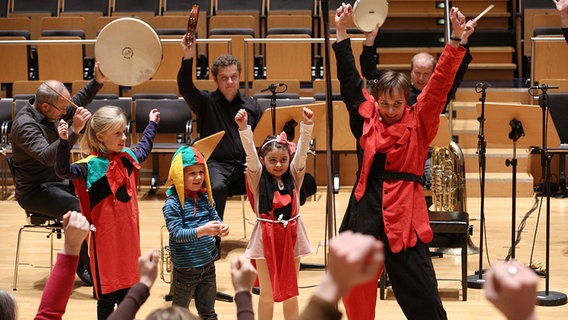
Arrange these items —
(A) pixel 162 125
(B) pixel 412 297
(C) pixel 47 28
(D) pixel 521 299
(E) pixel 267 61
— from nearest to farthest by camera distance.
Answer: (D) pixel 521 299 < (B) pixel 412 297 < (A) pixel 162 125 < (E) pixel 267 61 < (C) pixel 47 28

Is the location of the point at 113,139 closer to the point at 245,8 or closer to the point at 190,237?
the point at 190,237

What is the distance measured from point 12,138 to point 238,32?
473 centimetres

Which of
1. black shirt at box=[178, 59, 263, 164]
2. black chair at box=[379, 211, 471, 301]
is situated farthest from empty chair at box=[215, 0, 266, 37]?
black chair at box=[379, 211, 471, 301]

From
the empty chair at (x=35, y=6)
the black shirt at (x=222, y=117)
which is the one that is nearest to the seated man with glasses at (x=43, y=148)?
the black shirt at (x=222, y=117)

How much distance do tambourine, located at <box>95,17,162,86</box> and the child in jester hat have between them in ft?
2.46

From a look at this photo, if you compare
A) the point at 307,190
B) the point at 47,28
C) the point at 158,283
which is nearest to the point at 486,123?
the point at 307,190

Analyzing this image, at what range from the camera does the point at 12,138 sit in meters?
5.16

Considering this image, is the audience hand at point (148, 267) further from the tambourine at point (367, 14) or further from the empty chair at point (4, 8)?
the empty chair at point (4, 8)

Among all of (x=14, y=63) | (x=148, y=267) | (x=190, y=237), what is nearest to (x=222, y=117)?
(x=190, y=237)

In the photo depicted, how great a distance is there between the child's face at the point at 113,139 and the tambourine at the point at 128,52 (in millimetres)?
705

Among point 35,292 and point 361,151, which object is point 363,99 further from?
point 35,292

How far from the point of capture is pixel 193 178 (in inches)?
159

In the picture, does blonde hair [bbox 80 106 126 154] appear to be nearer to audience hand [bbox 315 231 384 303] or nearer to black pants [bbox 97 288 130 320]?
black pants [bbox 97 288 130 320]

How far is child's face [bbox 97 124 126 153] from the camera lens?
395cm
